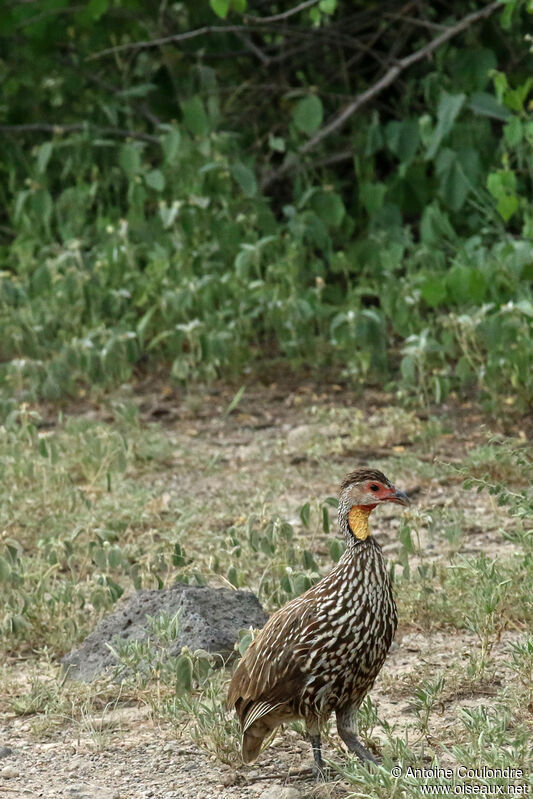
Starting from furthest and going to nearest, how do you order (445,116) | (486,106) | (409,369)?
1. (486,106)
2. (445,116)
3. (409,369)

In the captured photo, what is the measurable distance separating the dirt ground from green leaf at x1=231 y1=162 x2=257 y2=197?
1393mm

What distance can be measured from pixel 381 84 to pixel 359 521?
5.43m

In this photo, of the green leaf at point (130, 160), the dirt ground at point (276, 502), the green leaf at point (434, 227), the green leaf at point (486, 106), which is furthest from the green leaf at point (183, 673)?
the green leaf at point (130, 160)

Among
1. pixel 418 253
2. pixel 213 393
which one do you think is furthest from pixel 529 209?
pixel 213 393

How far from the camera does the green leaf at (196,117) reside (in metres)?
8.54

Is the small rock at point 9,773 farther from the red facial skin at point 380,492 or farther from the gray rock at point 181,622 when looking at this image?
the red facial skin at point 380,492

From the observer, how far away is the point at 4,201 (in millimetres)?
9945

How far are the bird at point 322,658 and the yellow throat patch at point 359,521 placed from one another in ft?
0.12

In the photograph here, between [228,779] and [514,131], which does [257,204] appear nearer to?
[514,131]

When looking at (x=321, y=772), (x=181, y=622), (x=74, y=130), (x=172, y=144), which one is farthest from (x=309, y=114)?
(x=321, y=772)

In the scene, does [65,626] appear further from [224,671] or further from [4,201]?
[4,201]

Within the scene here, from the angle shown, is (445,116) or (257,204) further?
(257,204)

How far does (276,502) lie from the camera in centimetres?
577

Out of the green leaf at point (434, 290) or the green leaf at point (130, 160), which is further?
the green leaf at point (130, 160)
